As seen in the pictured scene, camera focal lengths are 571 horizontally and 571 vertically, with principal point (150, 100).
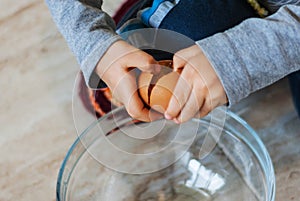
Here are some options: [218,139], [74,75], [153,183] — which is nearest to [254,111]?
[218,139]

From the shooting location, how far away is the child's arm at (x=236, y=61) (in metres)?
0.63

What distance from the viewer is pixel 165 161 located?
829mm

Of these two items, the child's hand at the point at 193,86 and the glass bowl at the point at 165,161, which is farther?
the glass bowl at the point at 165,161

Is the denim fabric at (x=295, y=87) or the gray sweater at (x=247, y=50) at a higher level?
the gray sweater at (x=247, y=50)

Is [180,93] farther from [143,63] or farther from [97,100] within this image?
[97,100]

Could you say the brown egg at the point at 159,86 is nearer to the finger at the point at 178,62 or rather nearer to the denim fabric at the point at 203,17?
the finger at the point at 178,62

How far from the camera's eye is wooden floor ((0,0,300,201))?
0.81m

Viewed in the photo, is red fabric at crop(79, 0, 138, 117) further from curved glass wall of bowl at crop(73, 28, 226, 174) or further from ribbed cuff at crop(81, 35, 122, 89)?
ribbed cuff at crop(81, 35, 122, 89)

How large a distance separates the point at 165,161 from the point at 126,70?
8.4 inches

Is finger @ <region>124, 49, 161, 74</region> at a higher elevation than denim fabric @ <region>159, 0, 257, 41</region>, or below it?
higher

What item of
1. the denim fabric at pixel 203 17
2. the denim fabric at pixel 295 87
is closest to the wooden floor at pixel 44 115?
the denim fabric at pixel 295 87

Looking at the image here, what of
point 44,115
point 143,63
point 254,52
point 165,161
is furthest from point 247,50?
point 44,115

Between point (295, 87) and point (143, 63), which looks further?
point (295, 87)

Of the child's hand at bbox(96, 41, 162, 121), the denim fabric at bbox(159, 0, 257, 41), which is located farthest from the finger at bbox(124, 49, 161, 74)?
the denim fabric at bbox(159, 0, 257, 41)
